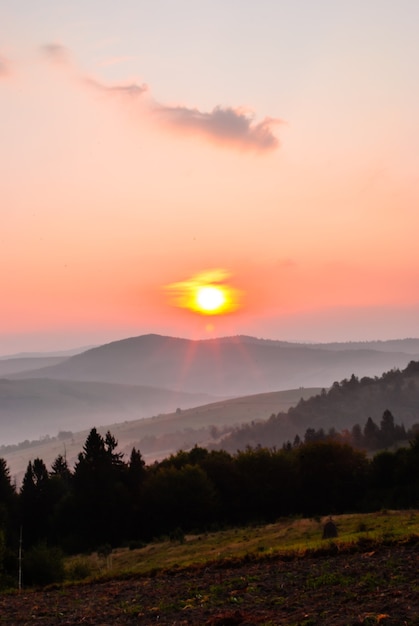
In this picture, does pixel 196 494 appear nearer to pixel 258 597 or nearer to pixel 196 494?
pixel 196 494

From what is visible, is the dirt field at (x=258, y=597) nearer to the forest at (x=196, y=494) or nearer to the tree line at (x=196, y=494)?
the forest at (x=196, y=494)

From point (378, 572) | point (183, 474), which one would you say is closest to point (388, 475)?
point (183, 474)

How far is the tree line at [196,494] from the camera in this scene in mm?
88062

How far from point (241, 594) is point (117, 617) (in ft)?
20.9

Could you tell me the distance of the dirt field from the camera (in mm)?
23797

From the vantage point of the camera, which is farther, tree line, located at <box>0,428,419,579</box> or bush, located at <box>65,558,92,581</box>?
tree line, located at <box>0,428,419,579</box>

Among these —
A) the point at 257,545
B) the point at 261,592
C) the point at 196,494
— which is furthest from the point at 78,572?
the point at 196,494

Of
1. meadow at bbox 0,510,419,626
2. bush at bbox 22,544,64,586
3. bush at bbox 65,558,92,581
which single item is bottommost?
bush at bbox 65,558,92,581

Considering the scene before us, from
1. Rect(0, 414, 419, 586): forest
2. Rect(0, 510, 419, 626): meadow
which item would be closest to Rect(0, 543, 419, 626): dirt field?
Rect(0, 510, 419, 626): meadow

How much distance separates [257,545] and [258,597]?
79.2ft

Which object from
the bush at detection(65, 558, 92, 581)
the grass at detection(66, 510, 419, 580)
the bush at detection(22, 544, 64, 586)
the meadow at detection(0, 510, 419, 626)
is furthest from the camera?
the bush at detection(65, 558, 92, 581)

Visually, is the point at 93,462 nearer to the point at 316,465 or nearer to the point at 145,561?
the point at 316,465

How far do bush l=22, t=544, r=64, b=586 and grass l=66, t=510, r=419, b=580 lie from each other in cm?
218

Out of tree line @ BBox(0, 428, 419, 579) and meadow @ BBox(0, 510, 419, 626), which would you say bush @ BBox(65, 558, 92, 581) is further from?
tree line @ BBox(0, 428, 419, 579)
